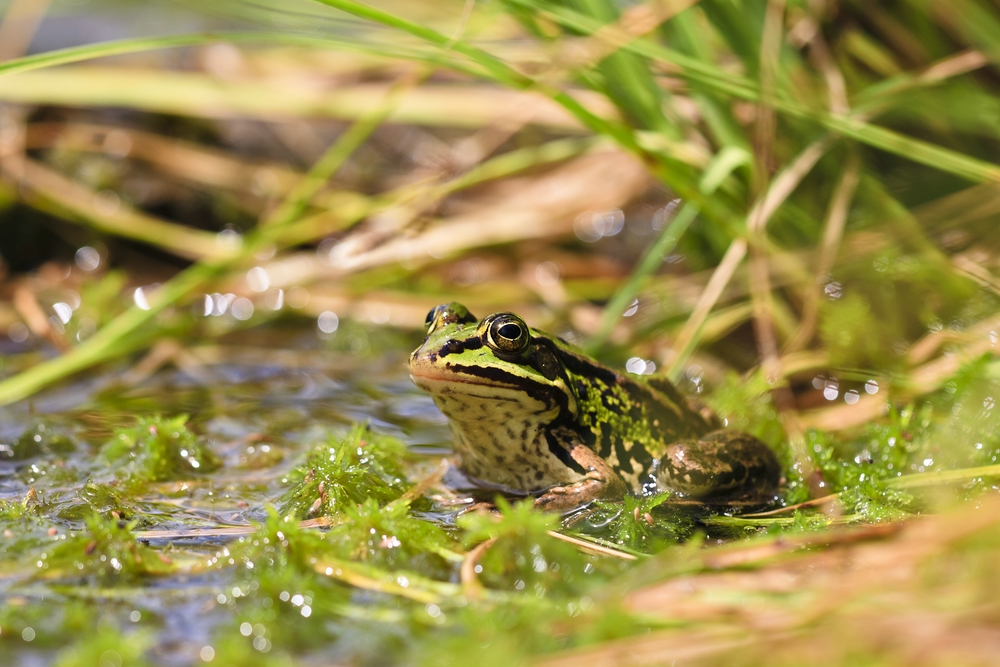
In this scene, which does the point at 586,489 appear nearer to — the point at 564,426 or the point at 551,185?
the point at 564,426

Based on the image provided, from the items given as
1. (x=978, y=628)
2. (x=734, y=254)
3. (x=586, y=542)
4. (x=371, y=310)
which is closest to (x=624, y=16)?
(x=734, y=254)

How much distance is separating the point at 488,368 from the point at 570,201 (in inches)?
117

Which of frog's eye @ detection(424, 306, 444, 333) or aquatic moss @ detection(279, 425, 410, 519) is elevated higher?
frog's eye @ detection(424, 306, 444, 333)

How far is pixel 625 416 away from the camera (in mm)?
3438

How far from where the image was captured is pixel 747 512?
120 inches

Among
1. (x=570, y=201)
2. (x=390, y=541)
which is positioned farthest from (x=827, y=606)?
(x=570, y=201)

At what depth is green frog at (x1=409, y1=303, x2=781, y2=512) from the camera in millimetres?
3062

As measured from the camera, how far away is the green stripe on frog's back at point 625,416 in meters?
3.38

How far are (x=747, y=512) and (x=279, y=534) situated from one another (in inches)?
66.0

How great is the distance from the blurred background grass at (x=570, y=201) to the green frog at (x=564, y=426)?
42cm

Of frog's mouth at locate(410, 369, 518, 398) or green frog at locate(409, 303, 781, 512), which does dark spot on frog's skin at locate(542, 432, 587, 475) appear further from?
frog's mouth at locate(410, 369, 518, 398)

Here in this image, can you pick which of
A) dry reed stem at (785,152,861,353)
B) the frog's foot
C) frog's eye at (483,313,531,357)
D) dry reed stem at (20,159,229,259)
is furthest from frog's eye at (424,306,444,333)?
dry reed stem at (20,159,229,259)

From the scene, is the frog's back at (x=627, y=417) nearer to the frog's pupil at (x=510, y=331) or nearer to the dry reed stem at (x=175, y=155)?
the frog's pupil at (x=510, y=331)

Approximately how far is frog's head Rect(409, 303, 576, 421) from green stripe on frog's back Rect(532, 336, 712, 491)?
0.10 m
